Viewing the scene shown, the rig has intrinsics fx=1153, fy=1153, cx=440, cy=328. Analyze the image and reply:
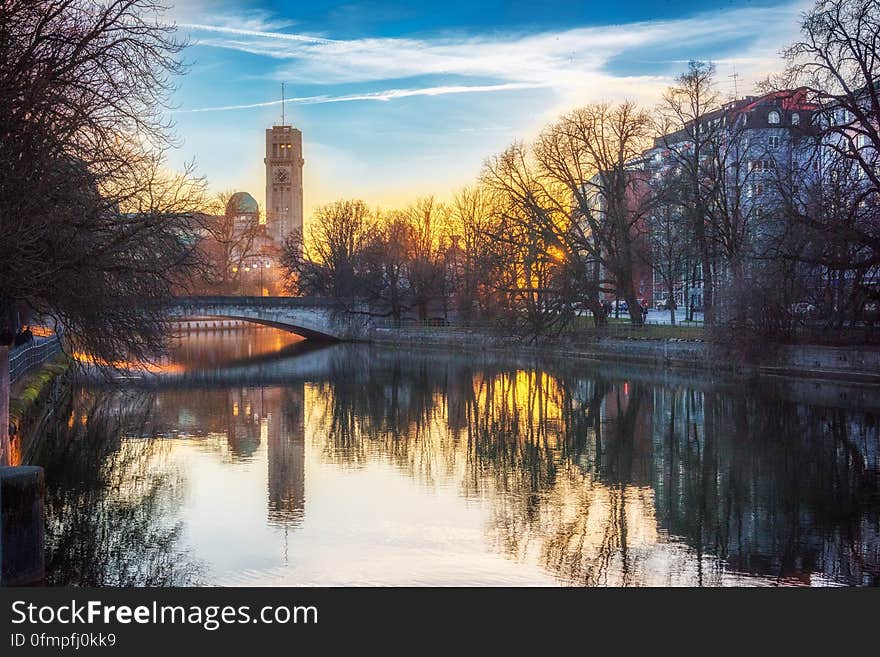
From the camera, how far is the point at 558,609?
11.0 meters

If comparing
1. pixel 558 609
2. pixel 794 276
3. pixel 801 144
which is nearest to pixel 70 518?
pixel 558 609

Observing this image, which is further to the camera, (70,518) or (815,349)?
(815,349)

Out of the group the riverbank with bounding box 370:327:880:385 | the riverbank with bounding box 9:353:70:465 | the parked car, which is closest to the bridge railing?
the riverbank with bounding box 370:327:880:385

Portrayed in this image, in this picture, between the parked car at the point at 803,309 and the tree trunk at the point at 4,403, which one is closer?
the tree trunk at the point at 4,403

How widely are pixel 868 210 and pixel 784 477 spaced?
37.4ft

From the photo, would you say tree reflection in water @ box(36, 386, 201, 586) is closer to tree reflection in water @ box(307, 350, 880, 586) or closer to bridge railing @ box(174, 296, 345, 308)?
tree reflection in water @ box(307, 350, 880, 586)

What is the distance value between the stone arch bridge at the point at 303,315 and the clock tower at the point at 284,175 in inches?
4386

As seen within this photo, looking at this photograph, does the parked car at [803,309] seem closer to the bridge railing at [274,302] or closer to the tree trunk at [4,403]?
the tree trunk at [4,403]

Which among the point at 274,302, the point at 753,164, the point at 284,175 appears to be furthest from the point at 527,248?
the point at 284,175

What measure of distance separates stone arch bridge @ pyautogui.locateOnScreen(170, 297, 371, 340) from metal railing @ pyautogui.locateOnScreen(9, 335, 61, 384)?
29318 millimetres

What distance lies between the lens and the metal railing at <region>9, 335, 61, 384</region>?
2155 cm

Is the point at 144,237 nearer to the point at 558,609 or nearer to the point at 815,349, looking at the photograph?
the point at 558,609

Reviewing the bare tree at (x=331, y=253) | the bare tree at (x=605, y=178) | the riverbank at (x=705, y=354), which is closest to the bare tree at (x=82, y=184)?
the riverbank at (x=705, y=354)

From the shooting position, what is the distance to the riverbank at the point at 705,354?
30.9m
